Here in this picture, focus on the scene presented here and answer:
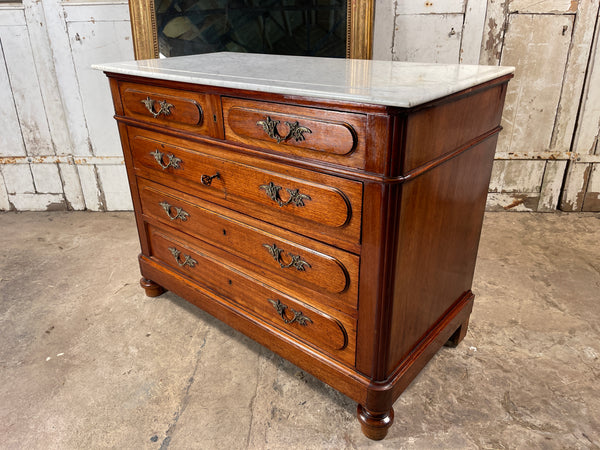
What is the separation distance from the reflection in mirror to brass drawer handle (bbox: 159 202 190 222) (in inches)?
49.7

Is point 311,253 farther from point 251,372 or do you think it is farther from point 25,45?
point 25,45

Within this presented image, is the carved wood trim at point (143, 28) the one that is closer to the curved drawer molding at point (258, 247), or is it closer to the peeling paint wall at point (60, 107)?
the peeling paint wall at point (60, 107)

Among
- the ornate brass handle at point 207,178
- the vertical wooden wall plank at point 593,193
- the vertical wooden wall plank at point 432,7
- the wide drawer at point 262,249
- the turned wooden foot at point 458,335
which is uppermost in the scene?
the vertical wooden wall plank at point 432,7

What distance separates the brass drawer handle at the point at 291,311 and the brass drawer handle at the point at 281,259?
0.16 metres

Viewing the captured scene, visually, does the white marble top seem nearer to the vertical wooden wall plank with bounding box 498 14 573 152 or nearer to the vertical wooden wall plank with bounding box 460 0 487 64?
the vertical wooden wall plank with bounding box 460 0 487 64

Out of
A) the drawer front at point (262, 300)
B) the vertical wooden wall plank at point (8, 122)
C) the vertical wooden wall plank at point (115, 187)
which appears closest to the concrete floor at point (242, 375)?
the drawer front at point (262, 300)

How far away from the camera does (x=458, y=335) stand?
1.95 metres

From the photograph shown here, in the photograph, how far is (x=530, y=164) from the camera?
3146 mm

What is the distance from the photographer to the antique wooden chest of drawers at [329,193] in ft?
4.10

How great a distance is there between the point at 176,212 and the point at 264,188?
0.62 metres

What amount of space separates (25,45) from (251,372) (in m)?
2.59

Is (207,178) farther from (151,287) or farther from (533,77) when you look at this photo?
(533,77)

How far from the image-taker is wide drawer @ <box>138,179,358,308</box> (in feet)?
4.69

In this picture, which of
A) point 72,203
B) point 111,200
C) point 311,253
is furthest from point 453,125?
point 72,203
